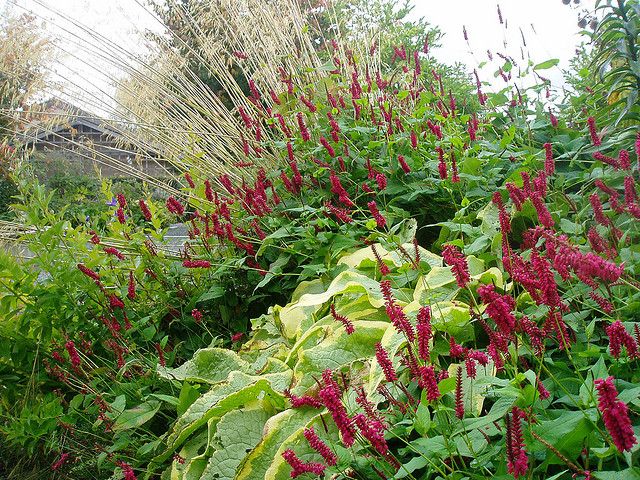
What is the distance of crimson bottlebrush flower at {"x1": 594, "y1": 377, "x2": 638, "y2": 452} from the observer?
59 centimetres

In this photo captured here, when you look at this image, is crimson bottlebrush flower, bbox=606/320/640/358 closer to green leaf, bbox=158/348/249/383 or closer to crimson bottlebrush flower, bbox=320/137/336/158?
green leaf, bbox=158/348/249/383

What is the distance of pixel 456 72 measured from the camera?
820cm

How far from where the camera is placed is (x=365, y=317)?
1644 mm

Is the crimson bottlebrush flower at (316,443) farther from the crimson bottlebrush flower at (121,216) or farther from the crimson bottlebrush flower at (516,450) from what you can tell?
the crimson bottlebrush flower at (121,216)

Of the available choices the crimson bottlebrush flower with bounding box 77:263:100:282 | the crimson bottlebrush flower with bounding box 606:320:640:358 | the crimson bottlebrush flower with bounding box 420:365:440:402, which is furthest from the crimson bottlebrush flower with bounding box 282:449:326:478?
the crimson bottlebrush flower with bounding box 77:263:100:282

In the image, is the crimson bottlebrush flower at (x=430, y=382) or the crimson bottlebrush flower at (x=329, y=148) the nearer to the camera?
the crimson bottlebrush flower at (x=430, y=382)

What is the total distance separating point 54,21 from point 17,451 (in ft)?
6.58

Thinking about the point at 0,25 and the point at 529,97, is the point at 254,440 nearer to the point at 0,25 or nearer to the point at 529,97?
the point at 529,97

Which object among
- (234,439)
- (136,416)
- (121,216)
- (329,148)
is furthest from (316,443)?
(121,216)

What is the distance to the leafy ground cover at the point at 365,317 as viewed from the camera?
0.95m

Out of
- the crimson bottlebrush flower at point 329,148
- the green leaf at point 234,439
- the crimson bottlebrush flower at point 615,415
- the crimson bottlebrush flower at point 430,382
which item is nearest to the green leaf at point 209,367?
the green leaf at point 234,439

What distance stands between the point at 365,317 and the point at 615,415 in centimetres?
106

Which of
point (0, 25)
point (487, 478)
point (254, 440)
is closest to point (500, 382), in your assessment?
point (487, 478)

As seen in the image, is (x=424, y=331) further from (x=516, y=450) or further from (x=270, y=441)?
(x=270, y=441)
